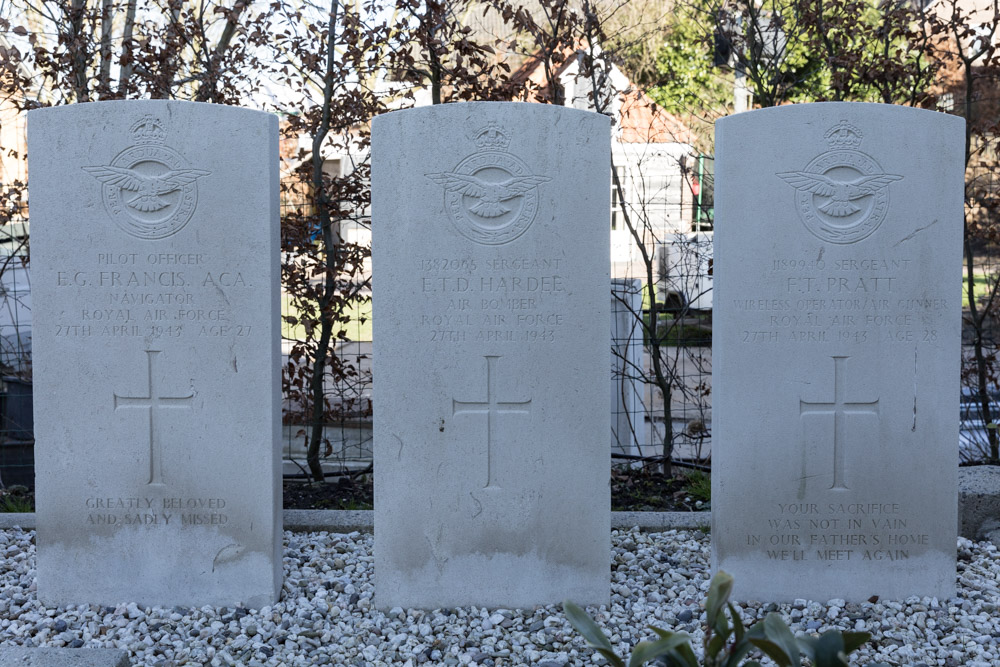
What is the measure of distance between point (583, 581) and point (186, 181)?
218 cm

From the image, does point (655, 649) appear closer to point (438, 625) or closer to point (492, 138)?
point (438, 625)

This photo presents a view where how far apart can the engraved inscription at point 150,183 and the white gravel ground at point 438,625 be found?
1503 millimetres

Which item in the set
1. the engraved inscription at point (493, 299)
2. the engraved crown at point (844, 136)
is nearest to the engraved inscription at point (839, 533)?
the engraved inscription at point (493, 299)

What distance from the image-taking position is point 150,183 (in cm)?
378

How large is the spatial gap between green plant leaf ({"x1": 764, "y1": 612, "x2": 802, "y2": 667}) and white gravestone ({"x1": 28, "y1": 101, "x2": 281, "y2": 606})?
234 cm

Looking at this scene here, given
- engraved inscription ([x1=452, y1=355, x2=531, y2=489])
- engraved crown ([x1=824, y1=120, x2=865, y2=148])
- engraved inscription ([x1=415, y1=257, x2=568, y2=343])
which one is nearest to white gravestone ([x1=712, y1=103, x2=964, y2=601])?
engraved crown ([x1=824, y1=120, x2=865, y2=148])

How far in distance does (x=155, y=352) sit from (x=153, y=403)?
20 cm

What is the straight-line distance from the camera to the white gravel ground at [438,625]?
11.3 ft

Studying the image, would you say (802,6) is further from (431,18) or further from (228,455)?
(228,455)

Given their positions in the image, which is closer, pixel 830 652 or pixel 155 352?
pixel 830 652

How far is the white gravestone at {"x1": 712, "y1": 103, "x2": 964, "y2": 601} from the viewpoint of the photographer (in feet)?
12.3

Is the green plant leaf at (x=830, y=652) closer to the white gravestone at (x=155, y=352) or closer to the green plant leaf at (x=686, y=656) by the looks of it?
the green plant leaf at (x=686, y=656)

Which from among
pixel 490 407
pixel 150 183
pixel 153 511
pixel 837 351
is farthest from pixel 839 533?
pixel 150 183

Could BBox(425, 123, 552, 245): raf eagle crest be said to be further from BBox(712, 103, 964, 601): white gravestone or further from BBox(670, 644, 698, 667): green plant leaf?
BBox(670, 644, 698, 667): green plant leaf
